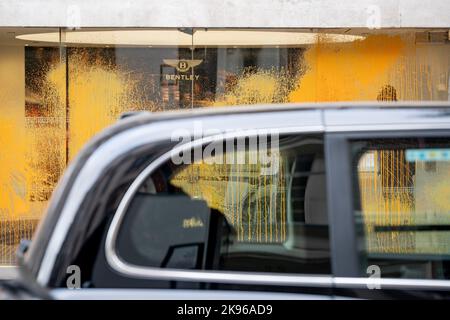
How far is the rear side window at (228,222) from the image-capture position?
252 centimetres

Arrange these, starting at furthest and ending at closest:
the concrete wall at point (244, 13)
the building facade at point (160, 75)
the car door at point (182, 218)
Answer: the building facade at point (160, 75)
the concrete wall at point (244, 13)
the car door at point (182, 218)

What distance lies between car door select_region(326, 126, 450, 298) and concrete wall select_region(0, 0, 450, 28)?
6.52m

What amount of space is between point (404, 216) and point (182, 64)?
684 cm

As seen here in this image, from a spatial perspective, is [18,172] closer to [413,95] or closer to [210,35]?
[210,35]

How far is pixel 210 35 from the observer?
929 centimetres

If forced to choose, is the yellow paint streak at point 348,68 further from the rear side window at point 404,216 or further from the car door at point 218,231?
the car door at point 218,231

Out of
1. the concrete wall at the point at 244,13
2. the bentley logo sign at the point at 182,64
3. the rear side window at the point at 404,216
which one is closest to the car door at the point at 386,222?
the rear side window at the point at 404,216

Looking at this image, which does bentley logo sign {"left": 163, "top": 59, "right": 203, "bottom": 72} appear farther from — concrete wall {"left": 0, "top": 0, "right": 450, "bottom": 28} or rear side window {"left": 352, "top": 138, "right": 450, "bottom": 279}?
rear side window {"left": 352, "top": 138, "right": 450, "bottom": 279}

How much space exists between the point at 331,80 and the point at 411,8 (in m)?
1.34

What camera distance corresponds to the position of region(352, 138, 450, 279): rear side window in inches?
102

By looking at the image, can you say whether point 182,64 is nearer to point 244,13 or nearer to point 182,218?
point 244,13

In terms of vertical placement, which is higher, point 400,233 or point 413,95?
point 413,95

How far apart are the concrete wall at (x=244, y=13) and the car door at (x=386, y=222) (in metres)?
6.52
